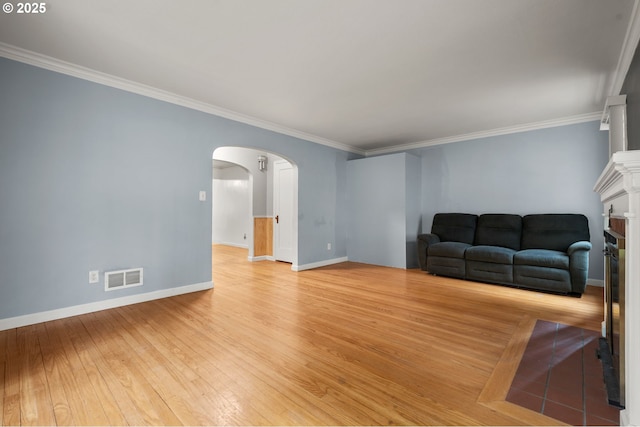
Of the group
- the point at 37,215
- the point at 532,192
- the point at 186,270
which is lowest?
the point at 186,270

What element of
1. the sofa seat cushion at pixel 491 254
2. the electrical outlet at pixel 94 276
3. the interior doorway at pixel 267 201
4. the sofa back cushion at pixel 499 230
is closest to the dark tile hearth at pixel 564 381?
the sofa seat cushion at pixel 491 254

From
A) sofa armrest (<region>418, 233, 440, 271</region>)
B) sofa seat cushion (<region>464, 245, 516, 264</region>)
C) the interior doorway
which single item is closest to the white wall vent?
the interior doorway

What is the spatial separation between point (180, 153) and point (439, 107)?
11.3ft

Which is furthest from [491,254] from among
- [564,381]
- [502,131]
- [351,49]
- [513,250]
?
[351,49]

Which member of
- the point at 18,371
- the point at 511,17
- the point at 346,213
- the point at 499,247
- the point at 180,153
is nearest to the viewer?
the point at 18,371

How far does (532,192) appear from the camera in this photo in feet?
15.1

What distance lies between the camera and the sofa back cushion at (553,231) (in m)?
4.04

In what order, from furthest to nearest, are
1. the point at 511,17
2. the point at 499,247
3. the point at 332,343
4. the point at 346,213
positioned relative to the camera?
the point at 346,213 < the point at 499,247 < the point at 332,343 < the point at 511,17

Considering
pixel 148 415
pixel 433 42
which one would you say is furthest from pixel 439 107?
pixel 148 415

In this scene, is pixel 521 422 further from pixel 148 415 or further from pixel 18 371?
pixel 18 371

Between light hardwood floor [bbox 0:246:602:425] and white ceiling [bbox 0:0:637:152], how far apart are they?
8.02 feet

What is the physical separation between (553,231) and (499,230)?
67cm

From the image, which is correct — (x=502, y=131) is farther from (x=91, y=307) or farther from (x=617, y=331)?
(x=91, y=307)

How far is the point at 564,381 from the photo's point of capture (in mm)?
1797
